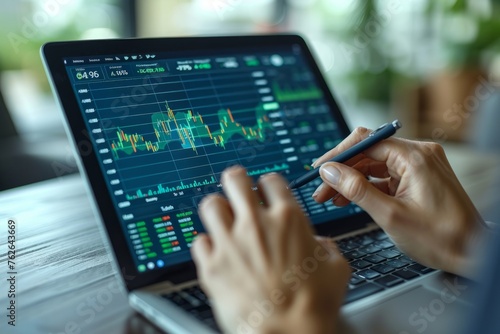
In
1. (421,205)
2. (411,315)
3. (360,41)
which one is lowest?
(411,315)

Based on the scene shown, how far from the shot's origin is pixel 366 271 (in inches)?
29.0

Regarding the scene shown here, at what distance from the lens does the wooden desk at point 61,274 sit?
62 cm

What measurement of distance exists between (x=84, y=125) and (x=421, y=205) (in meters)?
0.48

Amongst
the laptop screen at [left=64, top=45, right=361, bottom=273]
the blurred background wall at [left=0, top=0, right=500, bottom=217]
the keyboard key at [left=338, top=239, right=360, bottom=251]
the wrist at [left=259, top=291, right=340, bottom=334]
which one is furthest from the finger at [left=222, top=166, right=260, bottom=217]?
the blurred background wall at [left=0, top=0, right=500, bottom=217]

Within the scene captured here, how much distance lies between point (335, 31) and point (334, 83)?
452 millimetres

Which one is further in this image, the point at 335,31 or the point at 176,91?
the point at 335,31

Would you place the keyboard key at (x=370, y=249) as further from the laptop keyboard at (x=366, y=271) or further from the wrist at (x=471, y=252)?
the wrist at (x=471, y=252)

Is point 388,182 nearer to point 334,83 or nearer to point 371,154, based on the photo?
point 371,154

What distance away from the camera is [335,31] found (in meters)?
4.12

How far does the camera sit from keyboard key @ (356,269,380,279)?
0.72 metres

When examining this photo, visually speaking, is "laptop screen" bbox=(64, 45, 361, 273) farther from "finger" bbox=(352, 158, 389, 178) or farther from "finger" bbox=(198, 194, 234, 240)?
"finger" bbox=(198, 194, 234, 240)

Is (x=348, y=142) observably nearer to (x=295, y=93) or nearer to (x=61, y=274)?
(x=295, y=93)

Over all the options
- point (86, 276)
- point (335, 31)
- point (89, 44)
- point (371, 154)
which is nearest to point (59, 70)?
point (89, 44)

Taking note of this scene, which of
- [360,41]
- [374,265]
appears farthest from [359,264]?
[360,41]
